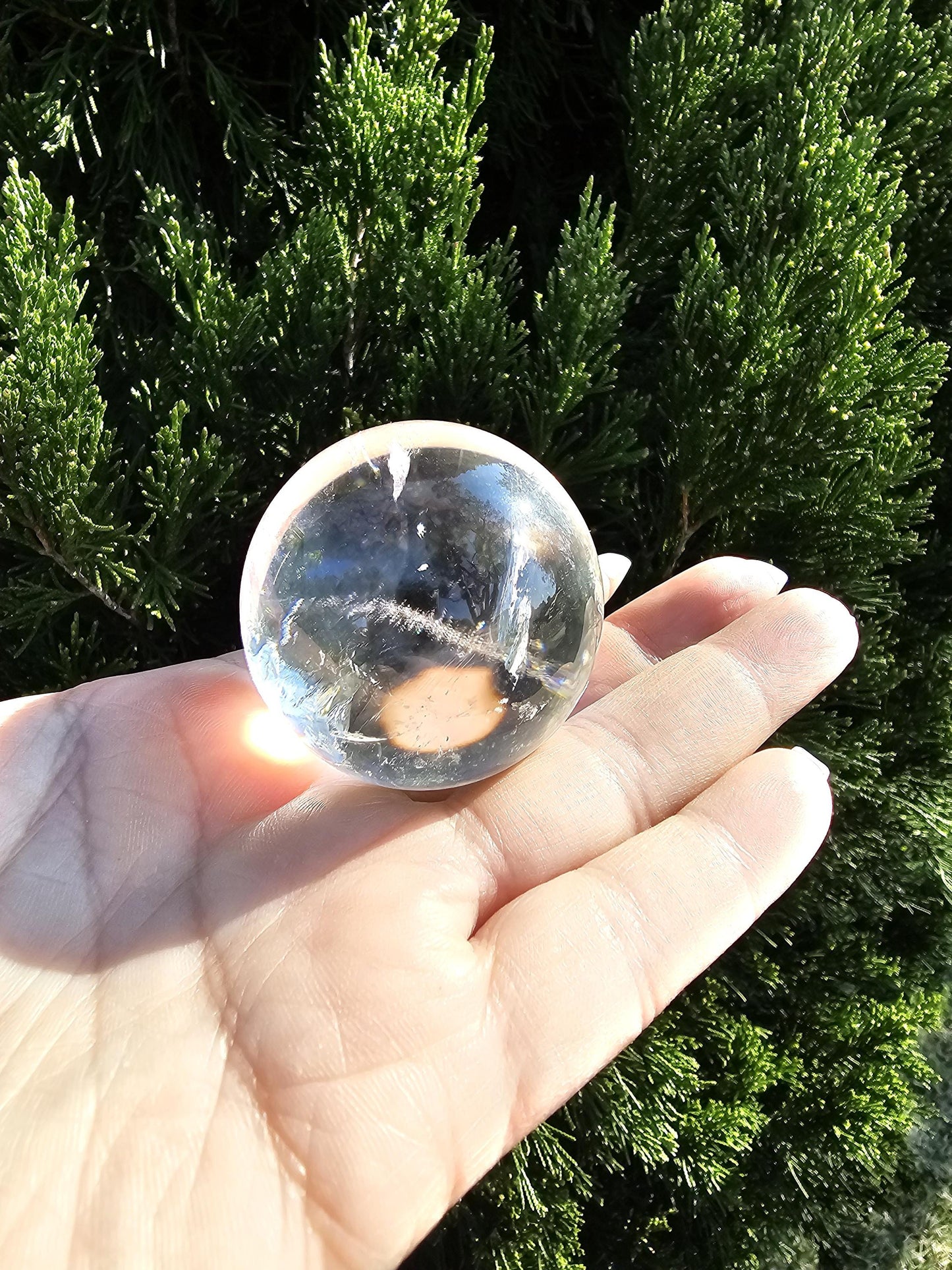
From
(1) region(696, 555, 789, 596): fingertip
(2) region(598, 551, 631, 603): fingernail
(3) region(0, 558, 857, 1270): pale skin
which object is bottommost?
(3) region(0, 558, 857, 1270): pale skin

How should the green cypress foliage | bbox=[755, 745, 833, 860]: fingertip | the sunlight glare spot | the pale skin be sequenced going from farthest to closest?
the sunlight glare spot, the green cypress foliage, bbox=[755, 745, 833, 860]: fingertip, the pale skin

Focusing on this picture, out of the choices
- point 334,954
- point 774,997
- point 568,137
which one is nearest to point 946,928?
point 774,997

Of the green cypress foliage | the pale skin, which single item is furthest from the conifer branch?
the pale skin

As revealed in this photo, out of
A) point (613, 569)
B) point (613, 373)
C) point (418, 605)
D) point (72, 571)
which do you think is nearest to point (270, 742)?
point (72, 571)

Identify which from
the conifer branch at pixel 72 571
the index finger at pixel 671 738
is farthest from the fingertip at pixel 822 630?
the conifer branch at pixel 72 571

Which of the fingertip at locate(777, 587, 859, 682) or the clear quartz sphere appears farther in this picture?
the fingertip at locate(777, 587, 859, 682)

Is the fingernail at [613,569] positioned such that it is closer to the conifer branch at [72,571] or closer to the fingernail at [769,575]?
the fingernail at [769,575]

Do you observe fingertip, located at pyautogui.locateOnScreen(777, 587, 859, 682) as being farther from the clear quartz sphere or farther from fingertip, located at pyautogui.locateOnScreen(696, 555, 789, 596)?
the clear quartz sphere

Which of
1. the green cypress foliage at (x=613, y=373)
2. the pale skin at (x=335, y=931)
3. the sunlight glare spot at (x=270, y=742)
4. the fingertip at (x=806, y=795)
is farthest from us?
the sunlight glare spot at (x=270, y=742)
